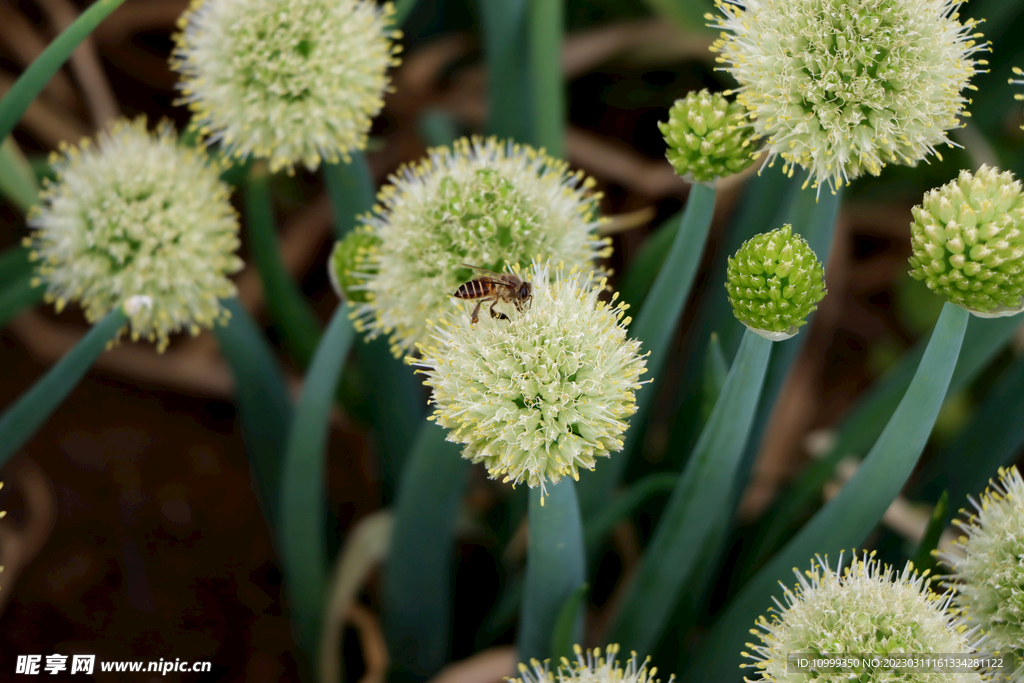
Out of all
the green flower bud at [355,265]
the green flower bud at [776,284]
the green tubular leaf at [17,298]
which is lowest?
the green flower bud at [776,284]

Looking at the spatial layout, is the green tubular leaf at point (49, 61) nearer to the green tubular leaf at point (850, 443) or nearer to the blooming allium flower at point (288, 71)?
the blooming allium flower at point (288, 71)

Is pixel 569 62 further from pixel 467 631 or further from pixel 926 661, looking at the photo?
pixel 926 661

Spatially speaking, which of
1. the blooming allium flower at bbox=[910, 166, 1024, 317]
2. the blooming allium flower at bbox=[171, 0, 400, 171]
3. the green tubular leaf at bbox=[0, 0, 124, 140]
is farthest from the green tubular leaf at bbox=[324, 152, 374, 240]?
the blooming allium flower at bbox=[910, 166, 1024, 317]

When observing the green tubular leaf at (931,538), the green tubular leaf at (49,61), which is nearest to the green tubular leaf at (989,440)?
the green tubular leaf at (931,538)

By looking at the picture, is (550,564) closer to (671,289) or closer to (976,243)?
(671,289)

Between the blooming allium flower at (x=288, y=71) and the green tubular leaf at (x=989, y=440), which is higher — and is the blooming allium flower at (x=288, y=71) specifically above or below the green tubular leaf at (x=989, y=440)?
above
